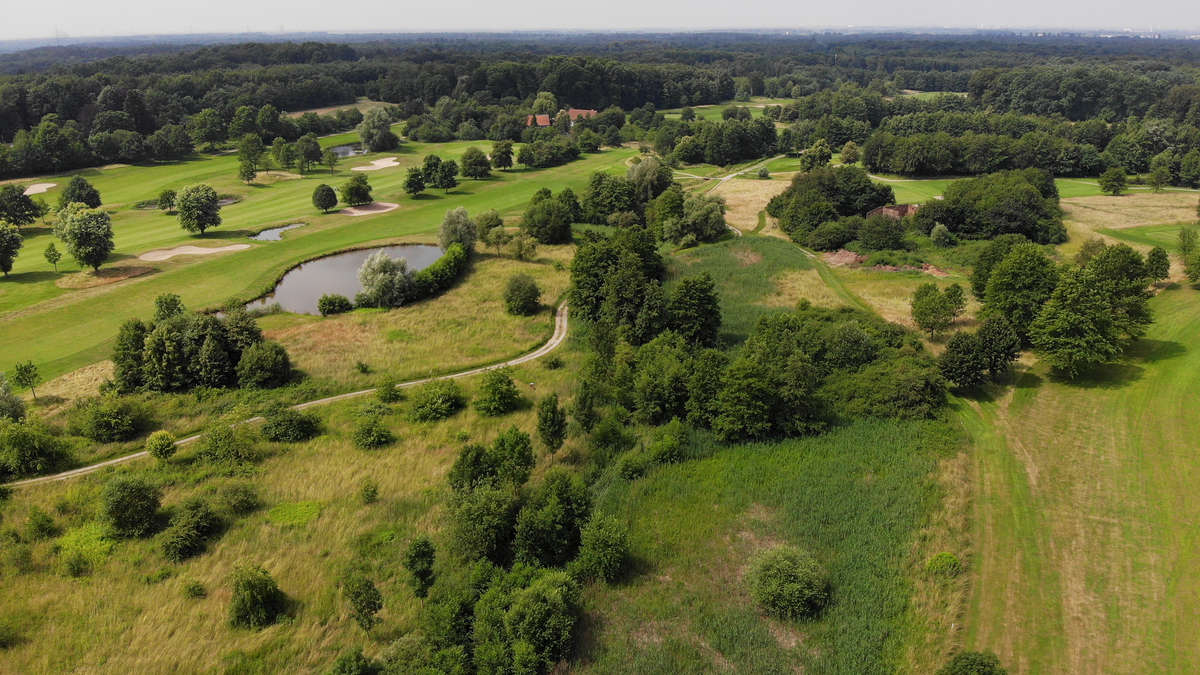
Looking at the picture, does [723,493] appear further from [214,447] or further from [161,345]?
[161,345]

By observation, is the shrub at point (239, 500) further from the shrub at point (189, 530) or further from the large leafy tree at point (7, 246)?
the large leafy tree at point (7, 246)

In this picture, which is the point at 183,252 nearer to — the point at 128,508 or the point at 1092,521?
the point at 128,508

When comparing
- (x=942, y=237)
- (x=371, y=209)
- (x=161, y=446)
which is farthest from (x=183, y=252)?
(x=942, y=237)

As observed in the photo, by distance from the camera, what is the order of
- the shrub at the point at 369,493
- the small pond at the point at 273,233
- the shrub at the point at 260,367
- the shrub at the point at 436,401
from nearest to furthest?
the shrub at the point at 369,493 → the shrub at the point at 436,401 → the shrub at the point at 260,367 → the small pond at the point at 273,233

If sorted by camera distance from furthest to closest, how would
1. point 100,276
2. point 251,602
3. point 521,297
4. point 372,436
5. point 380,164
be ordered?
point 380,164, point 100,276, point 521,297, point 372,436, point 251,602

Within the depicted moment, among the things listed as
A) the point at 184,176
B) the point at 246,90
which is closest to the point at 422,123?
the point at 246,90

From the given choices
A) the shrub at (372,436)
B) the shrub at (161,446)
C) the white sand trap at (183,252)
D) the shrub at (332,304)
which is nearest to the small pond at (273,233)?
the white sand trap at (183,252)
